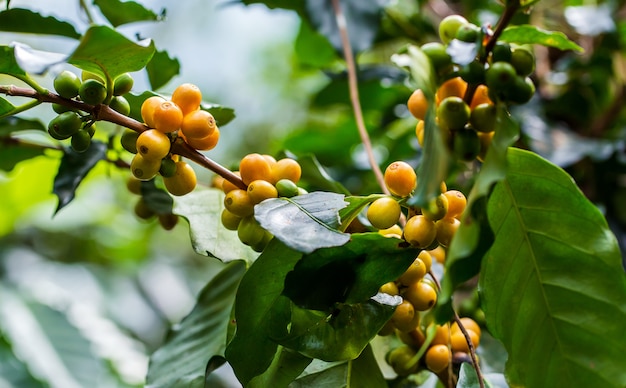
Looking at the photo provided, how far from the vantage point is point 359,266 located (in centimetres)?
43

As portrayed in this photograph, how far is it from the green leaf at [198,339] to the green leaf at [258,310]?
3.7 inches

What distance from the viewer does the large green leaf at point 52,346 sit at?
3.87ft

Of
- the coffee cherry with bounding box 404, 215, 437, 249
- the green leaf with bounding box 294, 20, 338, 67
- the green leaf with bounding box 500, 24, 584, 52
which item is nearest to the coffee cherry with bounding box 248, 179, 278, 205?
the coffee cherry with bounding box 404, 215, 437, 249

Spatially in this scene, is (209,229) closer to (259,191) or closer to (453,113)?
(259,191)

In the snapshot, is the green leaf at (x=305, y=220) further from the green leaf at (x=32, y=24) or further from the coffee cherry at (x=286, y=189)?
the green leaf at (x=32, y=24)

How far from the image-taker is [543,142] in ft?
3.14

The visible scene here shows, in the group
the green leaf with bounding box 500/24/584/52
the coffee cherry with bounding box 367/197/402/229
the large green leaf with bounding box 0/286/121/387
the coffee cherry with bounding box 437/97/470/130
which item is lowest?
the large green leaf with bounding box 0/286/121/387

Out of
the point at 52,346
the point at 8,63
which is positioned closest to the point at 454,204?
the point at 8,63

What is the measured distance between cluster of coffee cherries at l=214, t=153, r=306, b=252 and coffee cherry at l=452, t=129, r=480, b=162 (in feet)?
0.41

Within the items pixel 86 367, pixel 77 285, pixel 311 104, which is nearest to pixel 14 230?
pixel 77 285

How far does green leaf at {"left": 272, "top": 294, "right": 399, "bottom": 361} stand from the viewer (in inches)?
17.3

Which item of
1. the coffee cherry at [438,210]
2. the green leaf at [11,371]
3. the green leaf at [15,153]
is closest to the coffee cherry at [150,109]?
the coffee cherry at [438,210]

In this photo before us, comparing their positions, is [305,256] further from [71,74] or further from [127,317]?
[127,317]

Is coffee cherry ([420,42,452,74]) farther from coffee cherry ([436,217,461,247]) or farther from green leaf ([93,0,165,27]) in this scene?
green leaf ([93,0,165,27])
